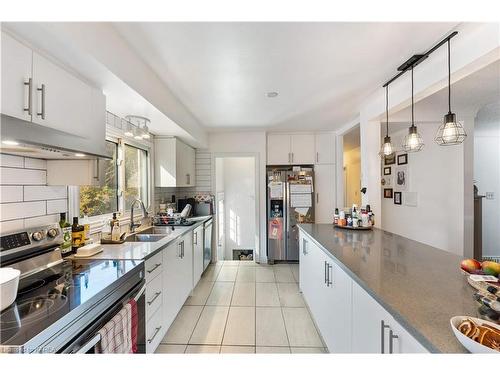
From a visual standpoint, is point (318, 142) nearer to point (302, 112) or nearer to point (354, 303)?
point (302, 112)

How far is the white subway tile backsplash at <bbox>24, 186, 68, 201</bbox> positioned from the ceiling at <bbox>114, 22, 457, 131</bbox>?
1130 mm

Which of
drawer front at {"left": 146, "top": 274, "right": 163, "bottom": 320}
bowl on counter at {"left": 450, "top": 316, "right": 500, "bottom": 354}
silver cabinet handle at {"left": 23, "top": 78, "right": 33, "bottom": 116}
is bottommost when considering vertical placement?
drawer front at {"left": 146, "top": 274, "right": 163, "bottom": 320}

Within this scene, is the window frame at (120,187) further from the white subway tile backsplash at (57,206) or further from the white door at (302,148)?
the white door at (302,148)

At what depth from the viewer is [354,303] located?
4.24 feet

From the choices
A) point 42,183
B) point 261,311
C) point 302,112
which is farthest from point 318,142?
point 42,183

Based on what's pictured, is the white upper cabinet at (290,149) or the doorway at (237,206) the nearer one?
the white upper cabinet at (290,149)

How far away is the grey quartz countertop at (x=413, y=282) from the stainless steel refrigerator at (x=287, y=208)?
1967mm

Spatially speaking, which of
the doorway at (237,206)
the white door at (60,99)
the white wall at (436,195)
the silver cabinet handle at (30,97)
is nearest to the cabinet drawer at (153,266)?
the white door at (60,99)

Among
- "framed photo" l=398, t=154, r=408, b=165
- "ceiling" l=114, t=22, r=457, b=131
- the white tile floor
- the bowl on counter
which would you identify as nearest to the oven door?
the white tile floor

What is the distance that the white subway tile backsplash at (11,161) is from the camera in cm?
125

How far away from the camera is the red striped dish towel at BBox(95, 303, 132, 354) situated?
3.39 feet

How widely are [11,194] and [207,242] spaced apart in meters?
2.63

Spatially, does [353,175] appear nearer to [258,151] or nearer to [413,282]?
[258,151]

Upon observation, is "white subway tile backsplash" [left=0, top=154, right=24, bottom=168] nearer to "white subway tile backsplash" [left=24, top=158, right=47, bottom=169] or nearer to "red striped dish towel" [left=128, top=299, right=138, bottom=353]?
"white subway tile backsplash" [left=24, top=158, right=47, bottom=169]
